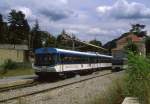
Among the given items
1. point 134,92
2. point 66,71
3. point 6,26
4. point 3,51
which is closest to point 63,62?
point 66,71

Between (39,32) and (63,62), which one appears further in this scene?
(39,32)

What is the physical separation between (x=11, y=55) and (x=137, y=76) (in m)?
66.4

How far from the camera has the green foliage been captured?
14.6 m

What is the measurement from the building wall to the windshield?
37.6 metres

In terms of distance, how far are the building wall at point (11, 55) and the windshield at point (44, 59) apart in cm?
3761

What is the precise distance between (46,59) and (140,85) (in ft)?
70.8

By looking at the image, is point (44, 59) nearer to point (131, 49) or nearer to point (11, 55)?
point (131, 49)

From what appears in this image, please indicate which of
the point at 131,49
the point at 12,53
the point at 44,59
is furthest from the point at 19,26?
the point at 131,49


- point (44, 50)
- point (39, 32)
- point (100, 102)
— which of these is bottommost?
point (100, 102)

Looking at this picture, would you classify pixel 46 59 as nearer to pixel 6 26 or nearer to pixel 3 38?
pixel 3 38

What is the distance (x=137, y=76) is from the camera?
15578mm

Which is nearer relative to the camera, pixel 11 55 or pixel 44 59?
pixel 44 59

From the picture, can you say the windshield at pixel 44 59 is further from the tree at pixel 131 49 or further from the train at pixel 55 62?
the tree at pixel 131 49

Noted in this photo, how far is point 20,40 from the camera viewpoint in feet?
458
